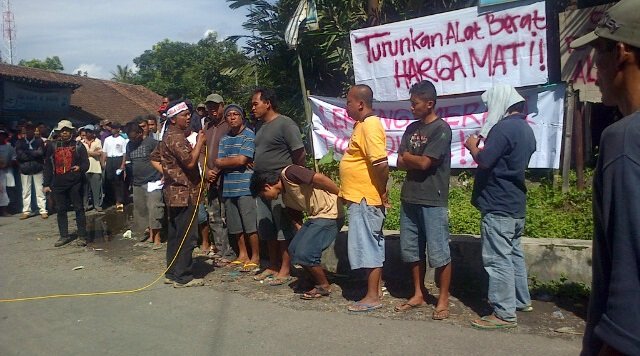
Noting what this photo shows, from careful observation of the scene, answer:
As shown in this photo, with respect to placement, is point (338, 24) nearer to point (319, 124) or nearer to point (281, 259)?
point (319, 124)

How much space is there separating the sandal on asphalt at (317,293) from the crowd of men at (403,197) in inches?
0.4

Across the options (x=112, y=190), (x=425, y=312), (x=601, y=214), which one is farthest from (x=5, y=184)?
(x=601, y=214)

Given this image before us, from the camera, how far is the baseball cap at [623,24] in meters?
1.60

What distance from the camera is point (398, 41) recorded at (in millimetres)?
8344

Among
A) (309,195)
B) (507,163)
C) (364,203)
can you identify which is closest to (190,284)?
(309,195)

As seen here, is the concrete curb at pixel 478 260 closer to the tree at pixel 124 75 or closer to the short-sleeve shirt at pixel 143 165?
the short-sleeve shirt at pixel 143 165

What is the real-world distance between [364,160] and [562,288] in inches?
80.4

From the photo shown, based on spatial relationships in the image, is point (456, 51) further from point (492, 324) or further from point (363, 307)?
point (492, 324)

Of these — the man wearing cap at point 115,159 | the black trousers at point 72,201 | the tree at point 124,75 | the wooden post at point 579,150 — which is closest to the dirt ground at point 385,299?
the black trousers at point 72,201

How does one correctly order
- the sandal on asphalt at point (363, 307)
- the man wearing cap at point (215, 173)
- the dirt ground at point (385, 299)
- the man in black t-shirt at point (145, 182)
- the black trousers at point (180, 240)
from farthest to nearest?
1. the man in black t-shirt at point (145, 182)
2. the man wearing cap at point (215, 173)
3. the black trousers at point (180, 240)
4. the sandal on asphalt at point (363, 307)
5. the dirt ground at point (385, 299)

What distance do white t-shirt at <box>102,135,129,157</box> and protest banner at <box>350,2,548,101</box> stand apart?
16.7ft

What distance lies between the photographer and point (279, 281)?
619 cm

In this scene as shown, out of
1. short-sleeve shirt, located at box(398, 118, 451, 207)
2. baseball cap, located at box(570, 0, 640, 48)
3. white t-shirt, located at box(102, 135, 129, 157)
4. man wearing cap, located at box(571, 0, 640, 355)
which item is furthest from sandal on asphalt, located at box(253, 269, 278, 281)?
white t-shirt, located at box(102, 135, 129, 157)

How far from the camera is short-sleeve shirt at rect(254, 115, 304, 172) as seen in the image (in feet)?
20.0
